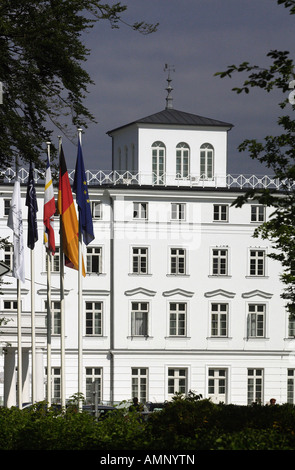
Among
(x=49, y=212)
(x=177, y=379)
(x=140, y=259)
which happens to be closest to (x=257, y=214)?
(x=140, y=259)

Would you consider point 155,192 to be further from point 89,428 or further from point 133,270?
point 89,428

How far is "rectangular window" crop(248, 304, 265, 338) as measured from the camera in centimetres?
7625

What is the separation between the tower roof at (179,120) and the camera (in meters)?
81.4

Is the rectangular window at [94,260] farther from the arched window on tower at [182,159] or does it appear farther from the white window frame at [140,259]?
the arched window on tower at [182,159]

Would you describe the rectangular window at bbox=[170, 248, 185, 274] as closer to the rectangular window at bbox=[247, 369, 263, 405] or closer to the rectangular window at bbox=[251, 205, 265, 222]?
the rectangular window at bbox=[251, 205, 265, 222]

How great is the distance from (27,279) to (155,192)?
33.6 feet

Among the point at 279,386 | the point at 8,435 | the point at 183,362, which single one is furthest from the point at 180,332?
the point at 8,435

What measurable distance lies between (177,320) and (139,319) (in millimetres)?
2541

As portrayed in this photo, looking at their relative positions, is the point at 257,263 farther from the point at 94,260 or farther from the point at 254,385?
the point at 94,260

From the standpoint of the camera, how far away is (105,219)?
7512cm

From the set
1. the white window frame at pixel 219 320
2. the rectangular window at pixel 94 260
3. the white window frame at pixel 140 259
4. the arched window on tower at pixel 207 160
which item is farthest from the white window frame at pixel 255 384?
the arched window on tower at pixel 207 160

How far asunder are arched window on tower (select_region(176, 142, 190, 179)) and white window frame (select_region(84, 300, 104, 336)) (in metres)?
12.0

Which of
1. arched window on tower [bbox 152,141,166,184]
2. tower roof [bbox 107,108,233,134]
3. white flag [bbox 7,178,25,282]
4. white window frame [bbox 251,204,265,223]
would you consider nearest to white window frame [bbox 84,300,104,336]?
arched window on tower [bbox 152,141,166,184]
